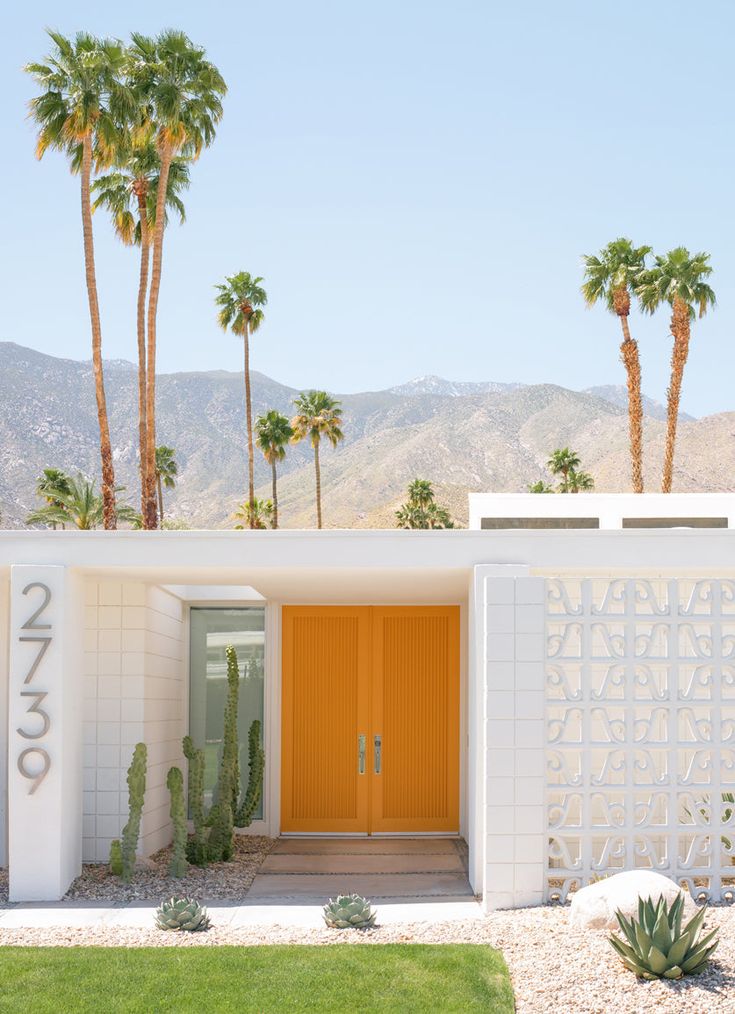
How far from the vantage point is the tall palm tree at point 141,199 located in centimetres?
2666

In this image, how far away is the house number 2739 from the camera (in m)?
10.3

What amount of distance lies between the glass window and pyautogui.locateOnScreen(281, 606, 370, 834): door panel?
35cm

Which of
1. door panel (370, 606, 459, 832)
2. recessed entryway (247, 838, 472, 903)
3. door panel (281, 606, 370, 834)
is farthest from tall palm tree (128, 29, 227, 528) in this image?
recessed entryway (247, 838, 472, 903)

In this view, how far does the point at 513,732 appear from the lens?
9766mm

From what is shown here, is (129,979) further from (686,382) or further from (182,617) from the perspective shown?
(686,382)

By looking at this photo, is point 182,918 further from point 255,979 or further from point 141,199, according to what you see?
point 141,199

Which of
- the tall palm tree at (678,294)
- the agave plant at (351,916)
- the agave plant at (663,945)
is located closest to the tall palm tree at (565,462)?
the tall palm tree at (678,294)

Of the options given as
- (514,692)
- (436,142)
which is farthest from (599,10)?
(436,142)

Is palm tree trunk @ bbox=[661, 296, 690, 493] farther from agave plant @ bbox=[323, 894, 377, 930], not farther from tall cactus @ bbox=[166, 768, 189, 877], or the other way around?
agave plant @ bbox=[323, 894, 377, 930]

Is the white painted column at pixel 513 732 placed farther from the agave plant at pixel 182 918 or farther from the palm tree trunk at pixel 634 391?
the palm tree trunk at pixel 634 391

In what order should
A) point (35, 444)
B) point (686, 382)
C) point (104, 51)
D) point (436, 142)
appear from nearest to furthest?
point (104, 51) < point (686, 382) < point (436, 142) < point (35, 444)

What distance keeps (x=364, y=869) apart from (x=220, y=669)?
130 inches

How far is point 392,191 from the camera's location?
5656cm

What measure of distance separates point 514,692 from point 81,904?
401 cm
